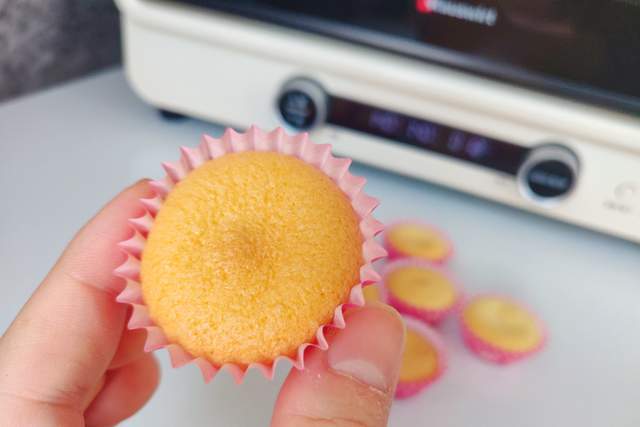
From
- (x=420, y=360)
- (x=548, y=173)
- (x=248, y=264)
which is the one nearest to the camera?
(x=248, y=264)

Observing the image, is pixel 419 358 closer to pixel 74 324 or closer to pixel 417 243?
pixel 417 243

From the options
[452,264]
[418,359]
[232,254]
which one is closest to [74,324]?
[232,254]

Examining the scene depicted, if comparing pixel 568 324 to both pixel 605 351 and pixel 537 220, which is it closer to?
pixel 605 351

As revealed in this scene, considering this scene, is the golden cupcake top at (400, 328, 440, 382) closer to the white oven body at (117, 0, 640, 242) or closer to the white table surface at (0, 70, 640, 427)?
the white table surface at (0, 70, 640, 427)

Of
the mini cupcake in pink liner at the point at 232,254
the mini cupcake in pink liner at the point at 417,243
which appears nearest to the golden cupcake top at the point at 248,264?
the mini cupcake in pink liner at the point at 232,254

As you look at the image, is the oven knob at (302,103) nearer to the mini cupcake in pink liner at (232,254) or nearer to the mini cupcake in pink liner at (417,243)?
the mini cupcake in pink liner at (417,243)

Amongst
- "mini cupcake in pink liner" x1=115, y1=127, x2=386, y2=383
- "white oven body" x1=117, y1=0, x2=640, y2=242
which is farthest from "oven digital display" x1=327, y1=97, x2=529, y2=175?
"mini cupcake in pink liner" x1=115, y1=127, x2=386, y2=383
